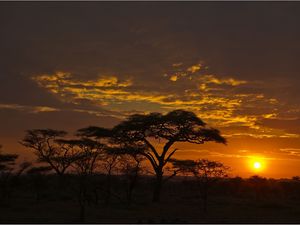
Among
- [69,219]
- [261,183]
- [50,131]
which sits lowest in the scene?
[69,219]

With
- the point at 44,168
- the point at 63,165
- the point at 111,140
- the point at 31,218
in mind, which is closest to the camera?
the point at 31,218

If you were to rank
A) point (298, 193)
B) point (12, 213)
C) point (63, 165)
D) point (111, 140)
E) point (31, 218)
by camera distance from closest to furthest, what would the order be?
point (31, 218)
point (12, 213)
point (111, 140)
point (63, 165)
point (298, 193)

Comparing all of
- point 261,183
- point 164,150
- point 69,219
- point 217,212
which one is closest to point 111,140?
point 164,150

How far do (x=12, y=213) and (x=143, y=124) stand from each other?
13235 millimetres

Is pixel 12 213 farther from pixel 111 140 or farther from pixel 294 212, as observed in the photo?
pixel 294 212

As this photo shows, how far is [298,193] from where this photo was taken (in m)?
54.8

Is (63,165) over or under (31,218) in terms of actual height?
over

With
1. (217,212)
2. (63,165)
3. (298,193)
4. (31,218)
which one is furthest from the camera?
(298,193)

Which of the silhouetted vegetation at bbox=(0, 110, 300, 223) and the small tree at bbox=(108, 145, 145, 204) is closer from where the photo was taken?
→ the silhouetted vegetation at bbox=(0, 110, 300, 223)

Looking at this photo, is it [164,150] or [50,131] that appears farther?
[50,131]

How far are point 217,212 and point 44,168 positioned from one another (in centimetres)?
2483

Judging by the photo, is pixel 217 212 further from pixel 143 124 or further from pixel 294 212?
pixel 143 124

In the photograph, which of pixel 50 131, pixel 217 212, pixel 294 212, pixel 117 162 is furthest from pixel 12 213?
pixel 50 131

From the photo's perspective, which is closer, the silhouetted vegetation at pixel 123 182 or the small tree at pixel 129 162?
the silhouetted vegetation at pixel 123 182
